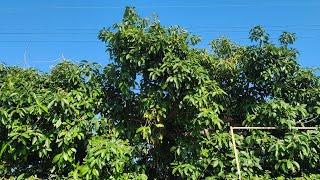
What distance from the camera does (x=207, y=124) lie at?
6066 mm

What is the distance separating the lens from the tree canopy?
5930 mm

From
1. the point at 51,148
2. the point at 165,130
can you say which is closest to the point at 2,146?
the point at 51,148

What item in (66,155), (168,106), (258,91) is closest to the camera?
(66,155)

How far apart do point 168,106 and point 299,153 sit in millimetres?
1718

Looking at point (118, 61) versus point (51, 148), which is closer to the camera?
point (51, 148)

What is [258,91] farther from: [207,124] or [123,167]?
[123,167]

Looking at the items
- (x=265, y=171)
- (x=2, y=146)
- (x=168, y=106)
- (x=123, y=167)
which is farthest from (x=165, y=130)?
(x=2, y=146)

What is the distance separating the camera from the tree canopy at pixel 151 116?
5930mm

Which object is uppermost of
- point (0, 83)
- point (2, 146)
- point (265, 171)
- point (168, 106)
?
point (0, 83)

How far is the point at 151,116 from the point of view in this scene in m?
6.22

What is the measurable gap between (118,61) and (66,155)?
4.58ft

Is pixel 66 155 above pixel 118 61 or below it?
below

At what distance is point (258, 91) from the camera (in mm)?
7020

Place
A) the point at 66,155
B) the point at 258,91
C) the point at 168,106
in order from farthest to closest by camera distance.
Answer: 1. the point at 258,91
2. the point at 168,106
3. the point at 66,155
